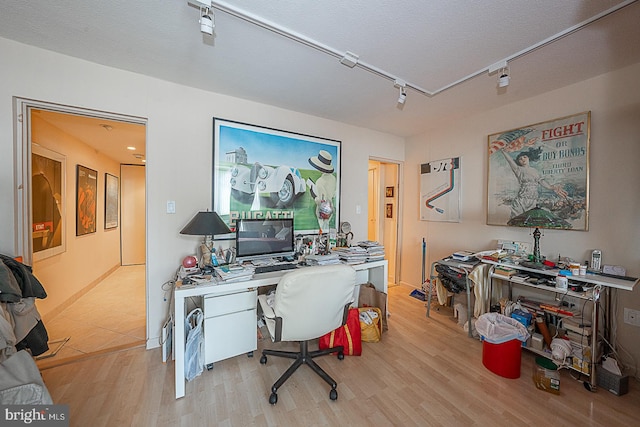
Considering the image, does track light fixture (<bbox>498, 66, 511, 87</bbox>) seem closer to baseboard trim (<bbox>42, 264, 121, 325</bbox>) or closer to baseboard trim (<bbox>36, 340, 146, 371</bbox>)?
baseboard trim (<bbox>36, 340, 146, 371</bbox>)

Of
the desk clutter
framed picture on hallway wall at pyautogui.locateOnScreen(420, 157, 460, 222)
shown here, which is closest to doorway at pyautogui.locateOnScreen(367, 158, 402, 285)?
framed picture on hallway wall at pyautogui.locateOnScreen(420, 157, 460, 222)

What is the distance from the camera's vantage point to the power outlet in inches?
73.8

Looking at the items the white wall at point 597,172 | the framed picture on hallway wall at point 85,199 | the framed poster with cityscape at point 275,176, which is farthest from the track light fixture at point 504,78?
the framed picture on hallway wall at point 85,199

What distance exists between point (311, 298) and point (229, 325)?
0.85 m

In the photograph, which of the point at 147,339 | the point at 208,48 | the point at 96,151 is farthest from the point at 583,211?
the point at 96,151

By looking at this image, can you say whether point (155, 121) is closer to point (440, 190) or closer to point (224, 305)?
point (224, 305)

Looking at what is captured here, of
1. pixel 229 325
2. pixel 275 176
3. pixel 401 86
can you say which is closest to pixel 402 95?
pixel 401 86

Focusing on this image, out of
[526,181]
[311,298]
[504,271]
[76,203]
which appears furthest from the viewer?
[76,203]

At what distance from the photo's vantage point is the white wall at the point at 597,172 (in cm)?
191

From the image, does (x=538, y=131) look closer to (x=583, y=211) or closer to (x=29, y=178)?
(x=583, y=211)

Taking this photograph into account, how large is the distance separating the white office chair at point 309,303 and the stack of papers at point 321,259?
26.6 inches

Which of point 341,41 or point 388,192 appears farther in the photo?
point 388,192

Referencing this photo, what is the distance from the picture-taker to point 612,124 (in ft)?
6.58

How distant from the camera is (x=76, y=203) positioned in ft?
10.6
